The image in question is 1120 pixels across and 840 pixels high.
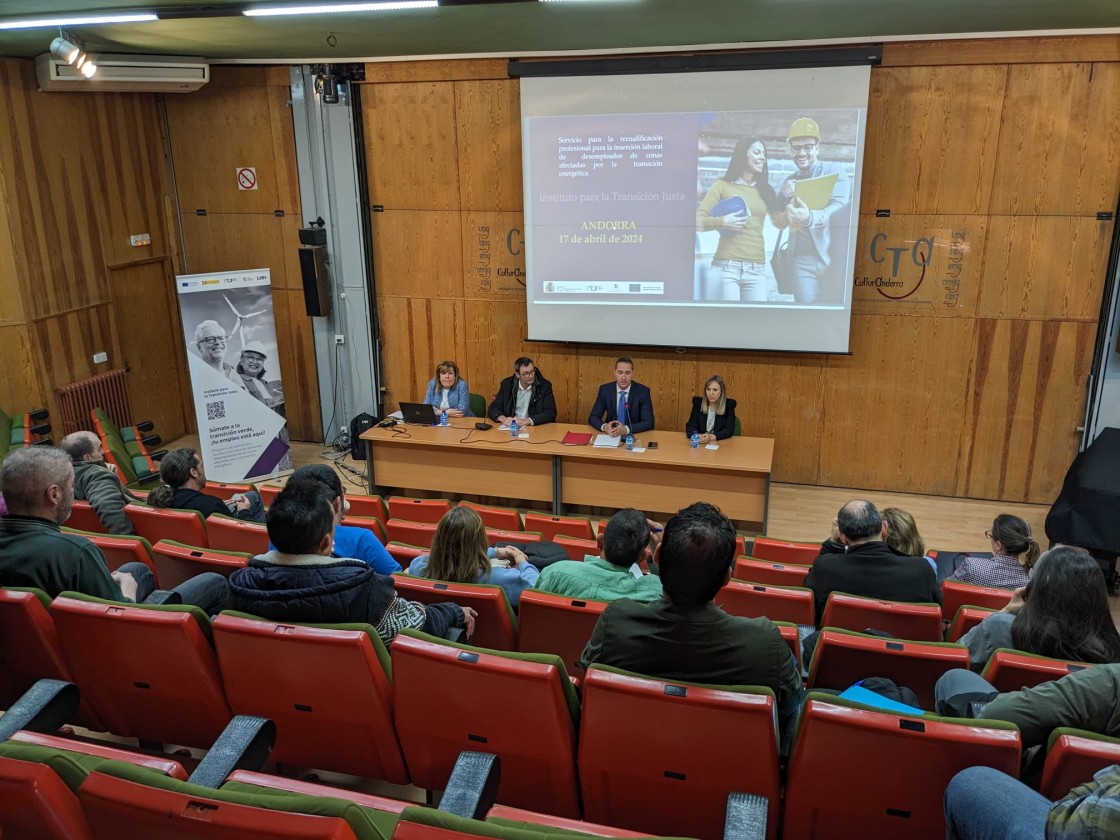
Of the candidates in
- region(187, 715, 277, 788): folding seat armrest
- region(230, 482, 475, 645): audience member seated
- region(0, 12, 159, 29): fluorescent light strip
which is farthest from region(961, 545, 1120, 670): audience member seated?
region(0, 12, 159, 29): fluorescent light strip

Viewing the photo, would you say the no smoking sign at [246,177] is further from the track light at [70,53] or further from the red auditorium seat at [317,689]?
the red auditorium seat at [317,689]

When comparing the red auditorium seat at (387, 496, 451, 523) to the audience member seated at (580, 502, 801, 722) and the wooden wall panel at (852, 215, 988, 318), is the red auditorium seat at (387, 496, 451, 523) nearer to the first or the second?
the audience member seated at (580, 502, 801, 722)

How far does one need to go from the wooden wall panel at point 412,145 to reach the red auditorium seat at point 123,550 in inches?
189

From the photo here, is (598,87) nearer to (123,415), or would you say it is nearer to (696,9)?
(696,9)

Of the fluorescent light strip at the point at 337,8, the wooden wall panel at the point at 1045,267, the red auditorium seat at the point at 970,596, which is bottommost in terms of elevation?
the red auditorium seat at the point at 970,596

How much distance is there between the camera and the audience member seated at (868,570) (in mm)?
3469

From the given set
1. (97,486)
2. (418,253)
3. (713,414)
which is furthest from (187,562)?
(418,253)

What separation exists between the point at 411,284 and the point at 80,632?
573cm

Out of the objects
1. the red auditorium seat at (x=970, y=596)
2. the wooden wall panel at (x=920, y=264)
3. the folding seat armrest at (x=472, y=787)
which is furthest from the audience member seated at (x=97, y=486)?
the wooden wall panel at (x=920, y=264)

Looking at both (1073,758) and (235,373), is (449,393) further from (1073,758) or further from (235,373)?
(1073,758)

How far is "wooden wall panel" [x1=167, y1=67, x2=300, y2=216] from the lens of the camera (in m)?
7.76

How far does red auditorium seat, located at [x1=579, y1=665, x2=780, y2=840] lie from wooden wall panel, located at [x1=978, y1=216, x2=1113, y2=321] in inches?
219

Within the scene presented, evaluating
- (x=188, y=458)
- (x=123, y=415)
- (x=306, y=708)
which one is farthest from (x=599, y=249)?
(x=306, y=708)

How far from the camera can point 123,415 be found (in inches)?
305
